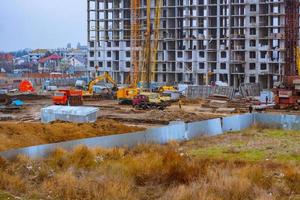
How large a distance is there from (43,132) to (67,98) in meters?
23.8

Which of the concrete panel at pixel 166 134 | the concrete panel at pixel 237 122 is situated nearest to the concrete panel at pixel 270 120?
the concrete panel at pixel 237 122

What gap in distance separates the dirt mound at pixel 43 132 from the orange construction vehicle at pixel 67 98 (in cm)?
1965

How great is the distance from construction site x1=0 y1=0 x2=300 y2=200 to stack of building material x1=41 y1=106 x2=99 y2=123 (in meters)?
0.07

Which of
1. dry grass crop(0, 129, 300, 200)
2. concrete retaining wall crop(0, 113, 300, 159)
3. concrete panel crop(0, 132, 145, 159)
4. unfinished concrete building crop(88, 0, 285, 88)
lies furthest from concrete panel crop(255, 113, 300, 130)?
unfinished concrete building crop(88, 0, 285, 88)

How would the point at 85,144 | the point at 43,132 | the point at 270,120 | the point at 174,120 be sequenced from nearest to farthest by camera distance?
the point at 85,144 < the point at 43,132 < the point at 270,120 < the point at 174,120

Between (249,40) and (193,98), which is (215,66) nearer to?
(249,40)

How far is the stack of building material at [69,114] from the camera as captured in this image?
115 feet

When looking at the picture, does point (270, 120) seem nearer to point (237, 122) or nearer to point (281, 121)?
point (281, 121)

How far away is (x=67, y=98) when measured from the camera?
167ft

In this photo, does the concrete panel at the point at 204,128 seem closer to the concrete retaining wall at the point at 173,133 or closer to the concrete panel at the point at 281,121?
the concrete retaining wall at the point at 173,133

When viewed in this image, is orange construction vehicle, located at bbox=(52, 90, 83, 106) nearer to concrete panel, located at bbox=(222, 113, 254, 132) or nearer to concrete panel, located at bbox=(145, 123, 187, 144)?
concrete panel, located at bbox=(222, 113, 254, 132)

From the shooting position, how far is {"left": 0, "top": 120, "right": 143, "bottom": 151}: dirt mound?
24.8 metres

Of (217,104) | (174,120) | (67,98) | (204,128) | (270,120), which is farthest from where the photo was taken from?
(217,104)

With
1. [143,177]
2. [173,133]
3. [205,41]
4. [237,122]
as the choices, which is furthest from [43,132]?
[205,41]
